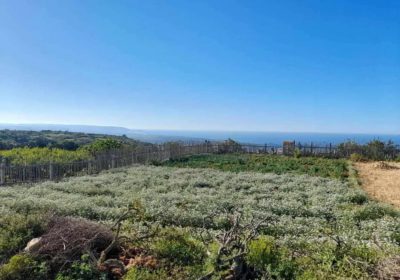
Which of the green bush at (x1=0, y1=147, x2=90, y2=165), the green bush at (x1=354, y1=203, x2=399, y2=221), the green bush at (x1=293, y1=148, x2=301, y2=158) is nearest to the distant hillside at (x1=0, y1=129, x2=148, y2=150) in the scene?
the green bush at (x1=0, y1=147, x2=90, y2=165)

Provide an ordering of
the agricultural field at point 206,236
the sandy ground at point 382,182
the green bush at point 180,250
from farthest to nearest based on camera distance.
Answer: the sandy ground at point 382,182, the green bush at point 180,250, the agricultural field at point 206,236

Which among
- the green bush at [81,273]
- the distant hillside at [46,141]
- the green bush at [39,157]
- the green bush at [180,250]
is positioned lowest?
the distant hillside at [46,141]

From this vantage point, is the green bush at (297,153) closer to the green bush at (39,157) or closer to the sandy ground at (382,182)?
the sandy ground at (382,182)

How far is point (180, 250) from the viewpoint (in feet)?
18.0

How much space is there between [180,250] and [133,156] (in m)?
17.5

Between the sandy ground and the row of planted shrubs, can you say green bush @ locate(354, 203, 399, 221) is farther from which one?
the row of planted shrubs

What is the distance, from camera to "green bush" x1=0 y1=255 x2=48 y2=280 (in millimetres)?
4752

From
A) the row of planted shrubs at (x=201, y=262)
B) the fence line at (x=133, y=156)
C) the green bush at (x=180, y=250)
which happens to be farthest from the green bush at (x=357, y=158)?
the green bush at (x=180, y=250)

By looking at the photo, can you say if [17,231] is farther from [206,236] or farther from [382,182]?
[382,182]

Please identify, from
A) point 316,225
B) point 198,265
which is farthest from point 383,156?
point 198,265

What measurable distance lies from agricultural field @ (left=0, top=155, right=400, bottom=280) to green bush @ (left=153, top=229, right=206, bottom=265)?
0.02m

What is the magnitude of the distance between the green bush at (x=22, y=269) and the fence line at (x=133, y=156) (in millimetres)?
11224

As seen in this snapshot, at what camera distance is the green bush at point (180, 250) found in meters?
5.37

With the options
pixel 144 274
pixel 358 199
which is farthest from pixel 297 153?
pixel 144 274
